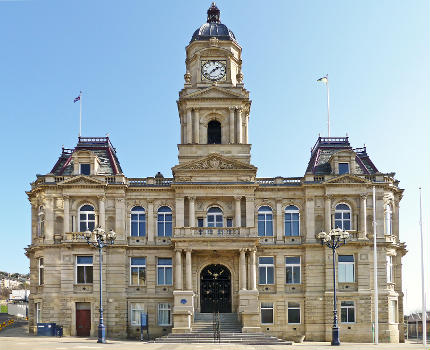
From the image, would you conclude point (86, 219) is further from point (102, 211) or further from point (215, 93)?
point (215, 93)

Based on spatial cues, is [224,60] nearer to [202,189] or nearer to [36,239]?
[202,189]

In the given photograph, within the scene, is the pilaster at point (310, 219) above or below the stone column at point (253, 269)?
above

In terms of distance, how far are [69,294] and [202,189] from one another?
1391 cm

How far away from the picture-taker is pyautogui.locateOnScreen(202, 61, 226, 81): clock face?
196ft

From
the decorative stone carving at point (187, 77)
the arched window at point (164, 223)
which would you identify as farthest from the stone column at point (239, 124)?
the arched window at point (164, 223)

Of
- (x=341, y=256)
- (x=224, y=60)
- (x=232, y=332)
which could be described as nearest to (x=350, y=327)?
(x=341, y=256)

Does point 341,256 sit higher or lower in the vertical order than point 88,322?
higher

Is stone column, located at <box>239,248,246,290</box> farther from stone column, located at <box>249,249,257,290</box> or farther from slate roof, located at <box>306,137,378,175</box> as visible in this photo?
slate roof, located at <box>306,137,378,175</box>

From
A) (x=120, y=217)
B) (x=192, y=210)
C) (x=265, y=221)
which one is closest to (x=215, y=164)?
(x=192, y=210)

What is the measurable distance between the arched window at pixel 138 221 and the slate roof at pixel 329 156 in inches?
595

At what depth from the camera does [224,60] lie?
59.7 metres

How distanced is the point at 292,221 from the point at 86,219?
17.5 meters

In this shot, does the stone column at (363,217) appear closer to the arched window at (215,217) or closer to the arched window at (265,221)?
the arched window at (265,221)

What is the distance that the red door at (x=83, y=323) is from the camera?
5397 centimetres
